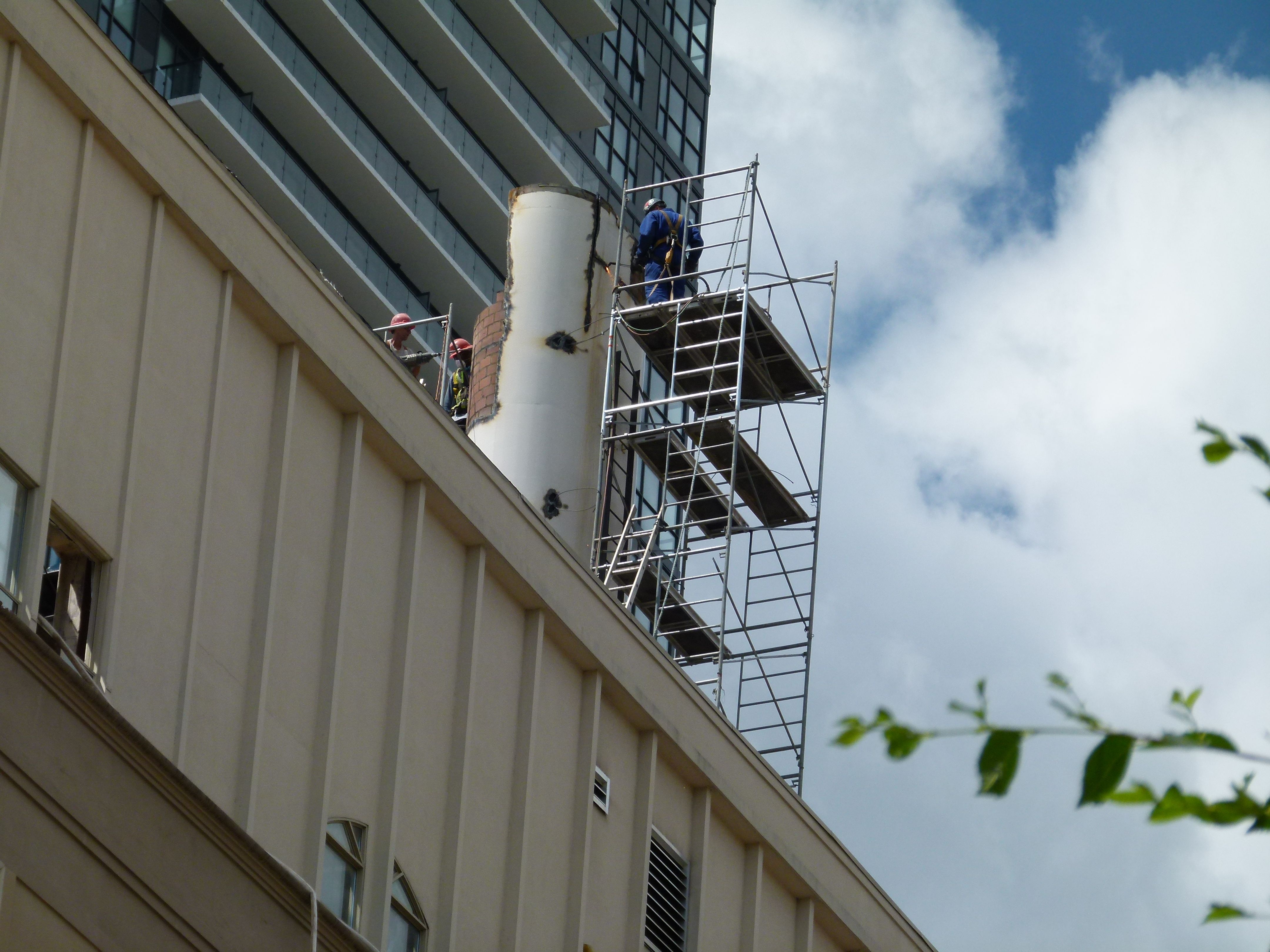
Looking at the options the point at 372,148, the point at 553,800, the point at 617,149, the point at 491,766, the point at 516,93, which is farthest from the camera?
the point at 617,149

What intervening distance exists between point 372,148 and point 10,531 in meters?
50.9

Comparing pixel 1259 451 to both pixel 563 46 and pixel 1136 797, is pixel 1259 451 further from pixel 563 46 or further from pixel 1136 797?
pixel 563 46

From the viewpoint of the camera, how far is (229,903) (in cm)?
1360

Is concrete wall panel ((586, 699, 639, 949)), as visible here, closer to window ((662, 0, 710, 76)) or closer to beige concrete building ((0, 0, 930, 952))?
beige concrete building ((0, 0, 930, 952))

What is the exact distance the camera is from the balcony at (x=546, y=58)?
68500 millimetres

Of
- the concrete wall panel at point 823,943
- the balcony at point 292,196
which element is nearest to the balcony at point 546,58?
the balcony at point 292,196

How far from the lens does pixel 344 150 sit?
6169 cm

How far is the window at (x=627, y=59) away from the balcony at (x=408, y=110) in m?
8.96

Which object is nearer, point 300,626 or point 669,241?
point 300,626

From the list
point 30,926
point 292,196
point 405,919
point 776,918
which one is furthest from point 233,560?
point 292,196

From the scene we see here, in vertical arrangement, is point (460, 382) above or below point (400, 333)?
below

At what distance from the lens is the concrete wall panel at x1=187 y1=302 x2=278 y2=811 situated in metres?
15.1

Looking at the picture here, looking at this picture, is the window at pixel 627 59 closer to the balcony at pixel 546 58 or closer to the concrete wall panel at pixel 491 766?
the balcony at pixel 546 58

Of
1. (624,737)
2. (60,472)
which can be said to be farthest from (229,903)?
(624,737)
